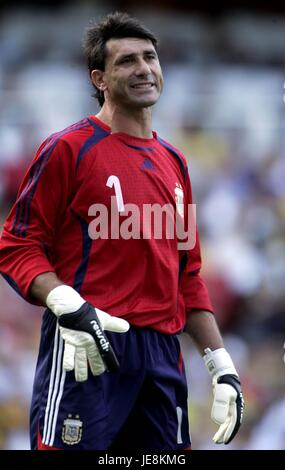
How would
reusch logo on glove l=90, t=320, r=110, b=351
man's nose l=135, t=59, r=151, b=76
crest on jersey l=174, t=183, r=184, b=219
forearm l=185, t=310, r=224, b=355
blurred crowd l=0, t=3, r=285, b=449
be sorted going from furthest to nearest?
blurred crowd l=0, t=3, r=285, b=449, forearm l=185, t=310, r=224, b=355, crest on jersey l=174, t=183, r=184, b=219, man's nose l=135, t=59, r=151, b=76, reusch logo on glove l=90, t=320, r=110, b=351

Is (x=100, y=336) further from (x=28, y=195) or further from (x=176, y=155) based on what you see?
(x=176, y=155)

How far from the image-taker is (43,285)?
3318 millimetres

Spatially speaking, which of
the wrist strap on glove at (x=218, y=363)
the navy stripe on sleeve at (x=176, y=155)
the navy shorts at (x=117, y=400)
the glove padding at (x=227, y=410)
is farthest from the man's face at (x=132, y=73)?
the glove padding at (x=227, y=410)

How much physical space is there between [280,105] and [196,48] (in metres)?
1.81

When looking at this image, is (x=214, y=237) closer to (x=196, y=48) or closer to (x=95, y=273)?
(x=196, y=48)

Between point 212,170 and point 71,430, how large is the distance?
200 inches

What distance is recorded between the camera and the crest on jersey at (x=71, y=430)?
11.0 feet

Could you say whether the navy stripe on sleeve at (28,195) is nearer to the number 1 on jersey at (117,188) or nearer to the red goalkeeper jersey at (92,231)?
the red goalkeeper jersey at (92,231)

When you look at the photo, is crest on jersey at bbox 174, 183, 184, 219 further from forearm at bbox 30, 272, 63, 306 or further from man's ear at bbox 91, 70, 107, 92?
forearm at bbox 30, 272, 63, 306

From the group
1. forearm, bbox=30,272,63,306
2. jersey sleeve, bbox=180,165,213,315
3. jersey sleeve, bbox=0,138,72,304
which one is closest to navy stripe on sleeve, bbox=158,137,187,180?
jersey sleeve, bbox=180,165,213,315

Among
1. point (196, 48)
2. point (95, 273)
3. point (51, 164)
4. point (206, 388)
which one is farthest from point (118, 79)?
point (196, 48)

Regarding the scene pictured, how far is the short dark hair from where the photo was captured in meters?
3.70

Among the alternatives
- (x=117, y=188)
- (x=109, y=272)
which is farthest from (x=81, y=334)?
(x=117, y=188)

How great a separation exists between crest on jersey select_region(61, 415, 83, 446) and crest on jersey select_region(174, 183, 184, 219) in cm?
89
